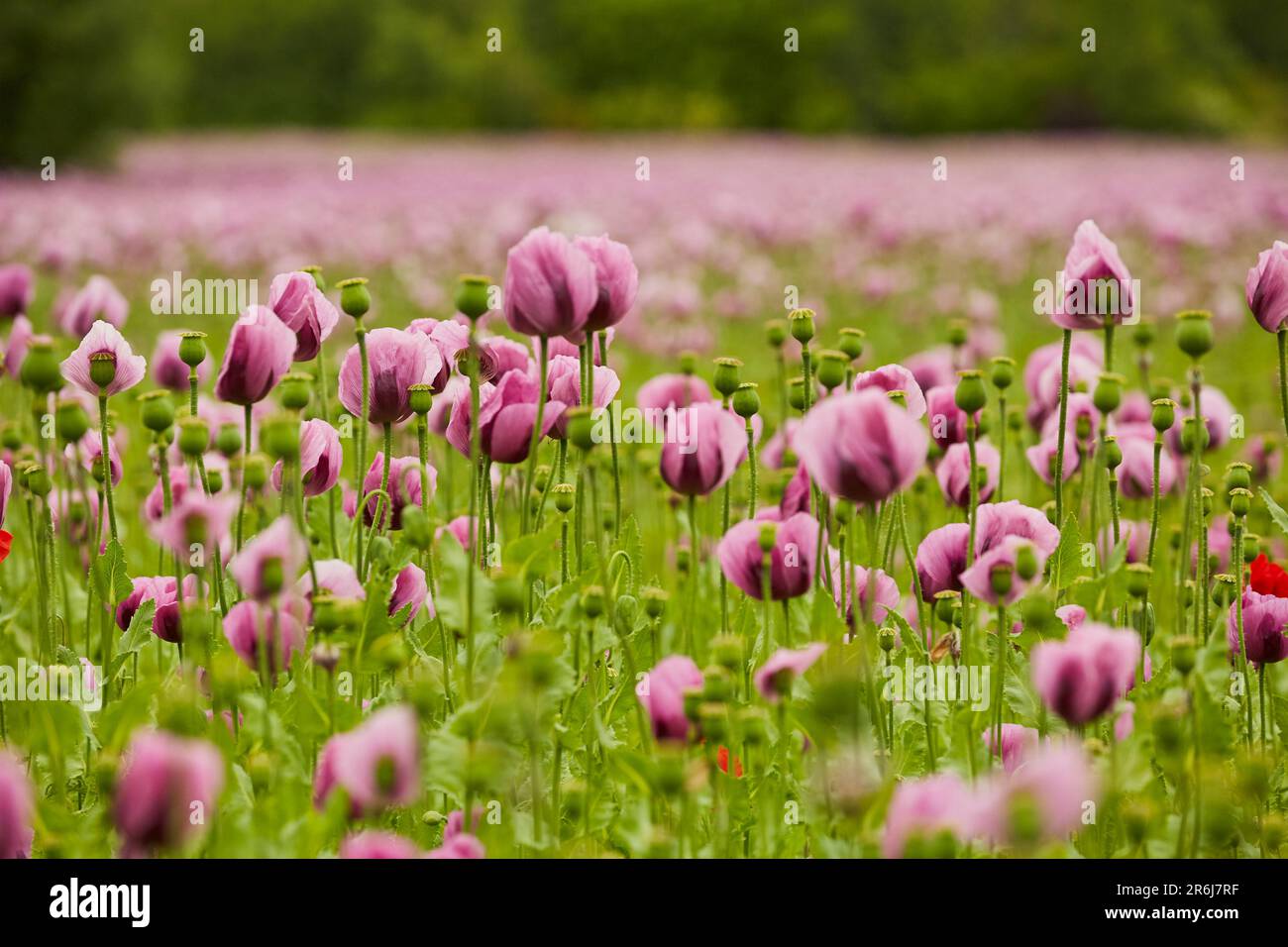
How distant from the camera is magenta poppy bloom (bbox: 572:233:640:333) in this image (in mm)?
1581

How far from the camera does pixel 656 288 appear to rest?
555cm

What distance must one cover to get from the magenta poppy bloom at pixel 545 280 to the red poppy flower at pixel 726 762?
20.5 inches

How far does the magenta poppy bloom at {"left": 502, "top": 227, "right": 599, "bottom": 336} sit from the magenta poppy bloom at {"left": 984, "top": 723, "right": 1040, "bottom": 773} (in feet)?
2.22

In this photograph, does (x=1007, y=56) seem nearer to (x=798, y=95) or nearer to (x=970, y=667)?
(x=798, y=95)

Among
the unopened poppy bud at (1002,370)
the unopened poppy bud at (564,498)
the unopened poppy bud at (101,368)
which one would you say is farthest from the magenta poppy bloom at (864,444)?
the unopened poppy bud at (101,368)

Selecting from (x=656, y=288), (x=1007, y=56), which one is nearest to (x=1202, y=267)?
(x=656, y=288)

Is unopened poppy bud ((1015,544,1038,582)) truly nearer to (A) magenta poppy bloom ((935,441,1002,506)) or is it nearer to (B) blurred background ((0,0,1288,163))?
(A) magenta poppy bloom ((935,441,1002,506))

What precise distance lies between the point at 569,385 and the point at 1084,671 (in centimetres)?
87

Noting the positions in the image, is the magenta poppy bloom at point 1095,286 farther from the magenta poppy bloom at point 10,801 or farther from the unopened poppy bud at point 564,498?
the magenta poppy bloom at point 10,801

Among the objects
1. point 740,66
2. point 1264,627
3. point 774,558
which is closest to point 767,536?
point 774,558

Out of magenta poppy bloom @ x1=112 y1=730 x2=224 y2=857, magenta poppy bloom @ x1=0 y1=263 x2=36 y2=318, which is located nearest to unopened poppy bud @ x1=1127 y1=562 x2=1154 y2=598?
magenta poppy bloom @ x1=112 y1=730 x2=224 y2=857

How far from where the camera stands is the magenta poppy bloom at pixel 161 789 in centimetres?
97

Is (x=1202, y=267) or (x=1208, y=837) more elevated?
(x=1202, y=267)
